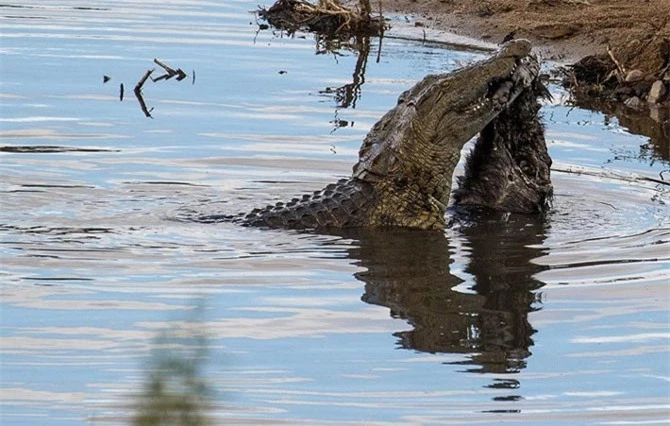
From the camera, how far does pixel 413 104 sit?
8367 millimetres

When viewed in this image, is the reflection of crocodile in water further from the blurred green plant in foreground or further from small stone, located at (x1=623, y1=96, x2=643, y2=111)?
small stone, located at (x1=623, y1=96, x2=643, y2=111)

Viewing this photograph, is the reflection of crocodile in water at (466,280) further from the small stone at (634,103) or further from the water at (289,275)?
the small stone at (634,103)

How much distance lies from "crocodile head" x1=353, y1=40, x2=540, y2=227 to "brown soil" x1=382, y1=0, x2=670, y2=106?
448cm

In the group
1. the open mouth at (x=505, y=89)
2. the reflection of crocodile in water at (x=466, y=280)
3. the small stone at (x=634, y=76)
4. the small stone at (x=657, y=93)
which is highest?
the open mouth at (x=505, y=89)

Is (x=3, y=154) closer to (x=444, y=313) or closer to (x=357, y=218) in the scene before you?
(x=357, y=218)

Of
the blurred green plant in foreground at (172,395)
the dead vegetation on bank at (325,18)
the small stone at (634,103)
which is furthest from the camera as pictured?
the dead vegetation on bank at (325,18)

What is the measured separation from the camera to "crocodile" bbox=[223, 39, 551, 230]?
326 inches

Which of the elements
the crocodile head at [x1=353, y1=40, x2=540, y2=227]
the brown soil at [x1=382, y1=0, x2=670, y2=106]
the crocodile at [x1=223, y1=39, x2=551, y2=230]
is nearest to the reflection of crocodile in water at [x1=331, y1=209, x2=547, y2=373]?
the crocodile at [x1=223, y1=39, x2=551, y2=230]

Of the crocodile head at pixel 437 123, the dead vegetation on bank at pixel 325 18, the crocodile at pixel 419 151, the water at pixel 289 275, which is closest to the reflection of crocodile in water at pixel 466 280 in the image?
the water at pixel 289 275

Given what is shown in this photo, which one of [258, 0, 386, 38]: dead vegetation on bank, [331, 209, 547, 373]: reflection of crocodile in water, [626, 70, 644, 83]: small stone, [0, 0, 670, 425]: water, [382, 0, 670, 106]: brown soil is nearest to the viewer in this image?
[0, 0, 670, 425]: water

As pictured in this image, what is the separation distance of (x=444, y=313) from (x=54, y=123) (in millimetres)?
5156

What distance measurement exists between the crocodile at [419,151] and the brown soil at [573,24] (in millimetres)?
4489

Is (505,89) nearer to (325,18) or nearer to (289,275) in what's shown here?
(289,275)

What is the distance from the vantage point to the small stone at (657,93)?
12.5 meters
